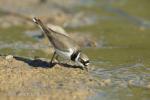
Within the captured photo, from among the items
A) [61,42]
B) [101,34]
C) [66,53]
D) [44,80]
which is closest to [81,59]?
[66,53]

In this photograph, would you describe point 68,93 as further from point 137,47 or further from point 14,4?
point 14,4

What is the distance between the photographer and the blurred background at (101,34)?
1041 cm

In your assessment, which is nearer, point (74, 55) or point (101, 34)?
point (74, 55)

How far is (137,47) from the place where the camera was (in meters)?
14.8

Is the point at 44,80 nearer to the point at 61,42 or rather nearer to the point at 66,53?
the point at 66,53

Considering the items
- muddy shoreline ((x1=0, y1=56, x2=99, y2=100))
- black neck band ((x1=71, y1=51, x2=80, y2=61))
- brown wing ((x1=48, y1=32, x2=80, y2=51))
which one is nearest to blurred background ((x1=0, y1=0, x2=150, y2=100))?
muddy shoreline ((x1=0, y1=56, x2=99, y2=100))

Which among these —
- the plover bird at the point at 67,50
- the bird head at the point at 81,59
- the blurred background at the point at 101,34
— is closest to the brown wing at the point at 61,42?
the plover bird at the point at 67,50

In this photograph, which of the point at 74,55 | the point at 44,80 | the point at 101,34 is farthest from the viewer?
the point at 101,34

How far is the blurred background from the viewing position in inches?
410

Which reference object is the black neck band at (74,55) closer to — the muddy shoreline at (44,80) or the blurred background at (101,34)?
the muddy shoreline at (44,80)

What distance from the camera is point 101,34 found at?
1745cm

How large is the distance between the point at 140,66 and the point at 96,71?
105 centimetres

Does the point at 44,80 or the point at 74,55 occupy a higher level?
the point at 74,55

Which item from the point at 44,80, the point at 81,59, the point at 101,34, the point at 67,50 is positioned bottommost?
the point at 101,34
